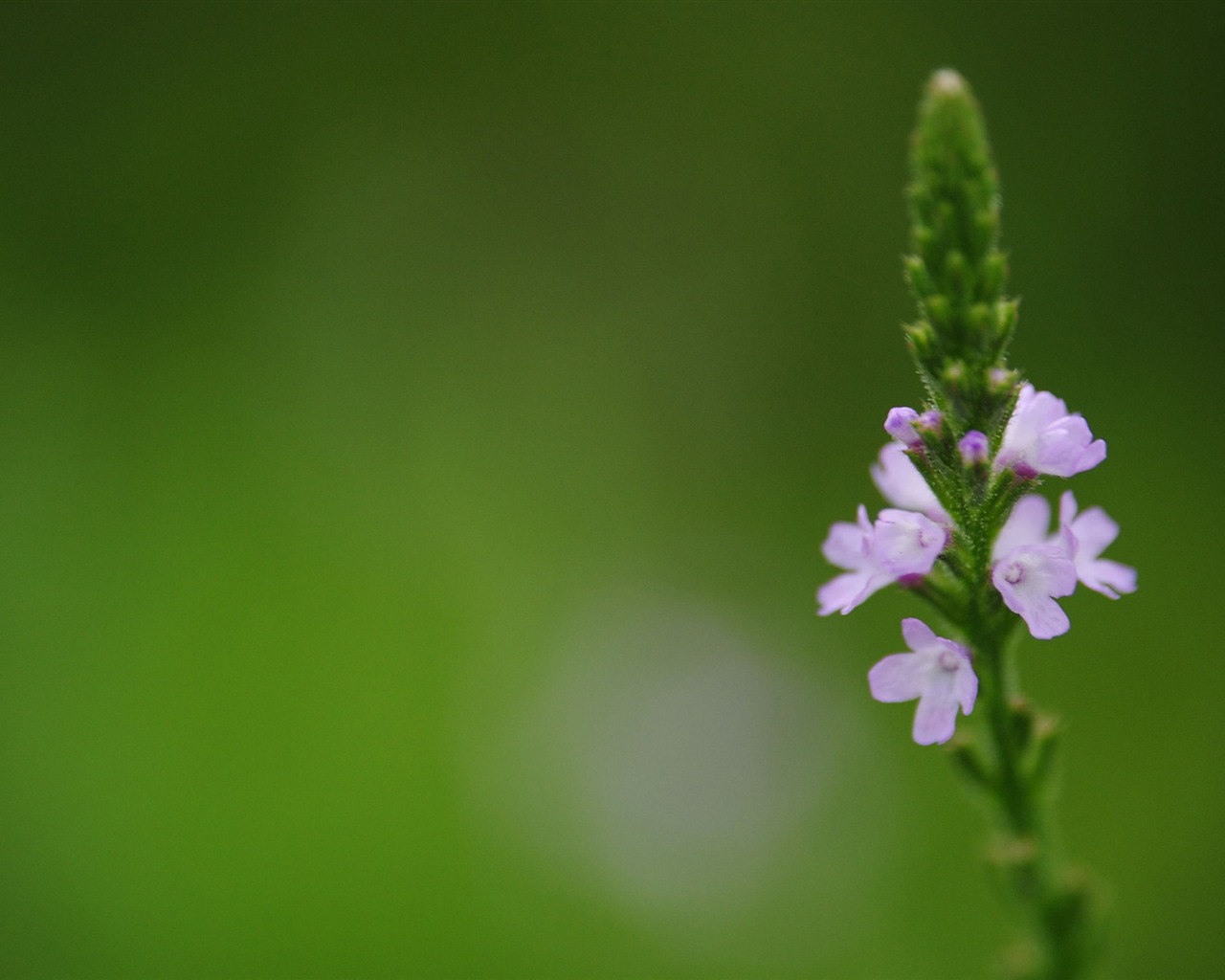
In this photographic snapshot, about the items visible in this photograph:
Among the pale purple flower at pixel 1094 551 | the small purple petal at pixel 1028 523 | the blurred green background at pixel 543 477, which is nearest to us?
the pale purple flower at pixel 1094 551

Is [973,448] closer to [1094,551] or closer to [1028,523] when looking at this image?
[1028,523]

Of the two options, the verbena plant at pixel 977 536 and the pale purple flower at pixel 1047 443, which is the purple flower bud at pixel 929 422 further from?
the pale purple flower at pixel 1047 443

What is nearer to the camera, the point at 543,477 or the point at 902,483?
the point at 902,483

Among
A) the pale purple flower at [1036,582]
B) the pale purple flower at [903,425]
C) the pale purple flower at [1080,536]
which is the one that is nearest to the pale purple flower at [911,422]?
the pale purple flower at [903,425]

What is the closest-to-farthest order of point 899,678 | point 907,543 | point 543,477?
point 907,543 → point 899,678 → point 543,477

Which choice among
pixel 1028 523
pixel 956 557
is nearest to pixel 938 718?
pixel 956 557
